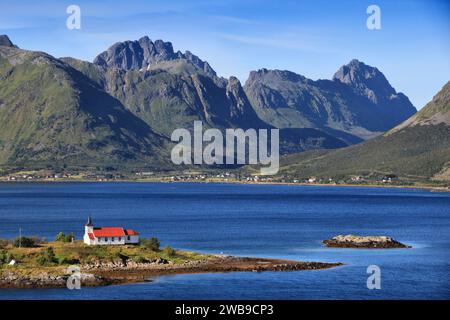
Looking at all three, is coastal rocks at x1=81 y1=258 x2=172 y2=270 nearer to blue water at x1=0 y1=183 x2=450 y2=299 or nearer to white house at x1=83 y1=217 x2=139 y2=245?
blue water at x1=0 y1=183 x2=450 y2=299

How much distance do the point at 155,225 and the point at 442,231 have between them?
58.7 meters

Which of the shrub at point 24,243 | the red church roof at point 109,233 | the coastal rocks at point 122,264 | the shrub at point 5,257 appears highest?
the red church roof at point 109,233

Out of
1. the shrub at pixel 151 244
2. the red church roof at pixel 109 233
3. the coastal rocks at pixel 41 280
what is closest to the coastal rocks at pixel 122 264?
the coastal rocks at pixel 41 280

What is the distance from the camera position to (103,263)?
97812 millimetres

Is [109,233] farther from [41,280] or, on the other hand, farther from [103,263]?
[41,280]

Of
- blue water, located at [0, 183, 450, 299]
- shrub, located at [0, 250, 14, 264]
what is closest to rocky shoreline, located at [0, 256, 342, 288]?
blue water, located at [0, 183, 450, 299]

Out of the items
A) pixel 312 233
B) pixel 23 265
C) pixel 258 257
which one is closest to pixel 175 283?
pixel 23 265

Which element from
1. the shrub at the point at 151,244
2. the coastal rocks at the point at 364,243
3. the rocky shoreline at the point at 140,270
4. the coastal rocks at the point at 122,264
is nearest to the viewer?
the rocky shoreline at the point at 140,270

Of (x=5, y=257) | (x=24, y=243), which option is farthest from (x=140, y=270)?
(x=24, y=243)

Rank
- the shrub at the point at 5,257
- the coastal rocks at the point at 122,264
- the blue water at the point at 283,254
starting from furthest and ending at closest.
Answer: the coastal rocks at the point at 122,264, the shrub at the point at 5,257, the blue water at the point at 283,254

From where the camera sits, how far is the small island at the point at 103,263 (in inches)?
3497

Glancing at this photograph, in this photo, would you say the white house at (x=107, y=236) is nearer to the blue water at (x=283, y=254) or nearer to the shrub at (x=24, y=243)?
the shrub at (x=24, y=243)

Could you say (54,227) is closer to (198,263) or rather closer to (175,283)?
(198,263)

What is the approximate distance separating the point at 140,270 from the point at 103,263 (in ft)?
15.5
